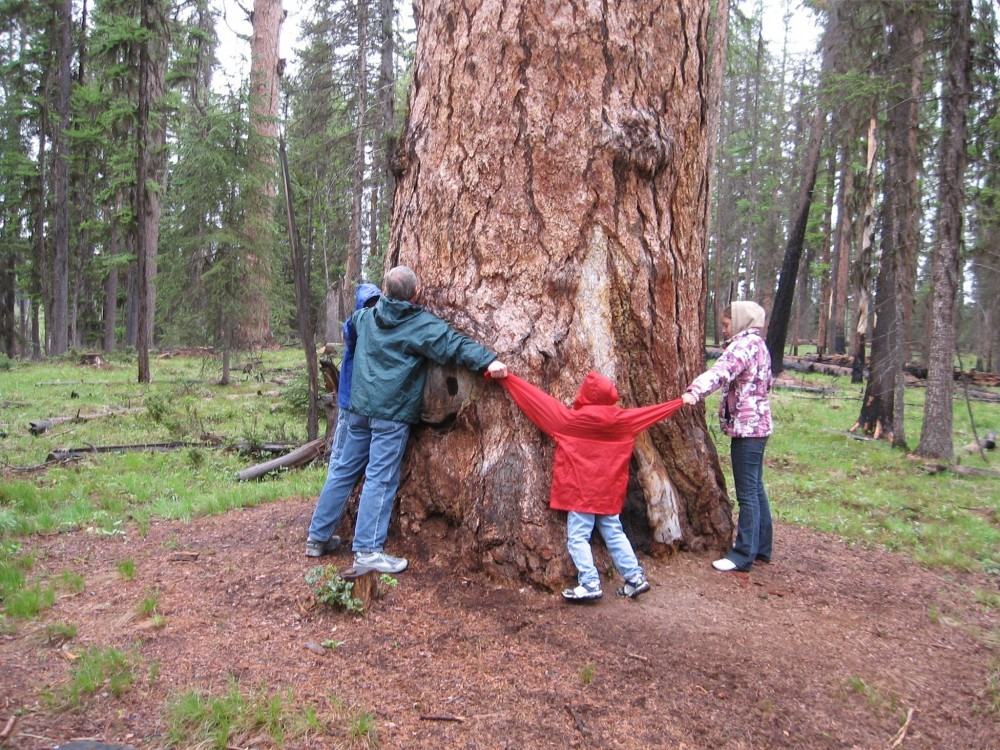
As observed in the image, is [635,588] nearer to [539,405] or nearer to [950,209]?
[539,405]

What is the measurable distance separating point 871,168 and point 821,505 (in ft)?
51.5

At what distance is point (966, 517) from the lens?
25.0 ft

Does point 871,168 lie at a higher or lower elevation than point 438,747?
higher

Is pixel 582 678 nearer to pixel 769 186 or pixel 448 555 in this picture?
pixel 448 555

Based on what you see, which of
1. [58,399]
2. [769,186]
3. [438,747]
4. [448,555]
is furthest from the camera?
[769,186]

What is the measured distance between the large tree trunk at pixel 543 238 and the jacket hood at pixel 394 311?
0.21 m

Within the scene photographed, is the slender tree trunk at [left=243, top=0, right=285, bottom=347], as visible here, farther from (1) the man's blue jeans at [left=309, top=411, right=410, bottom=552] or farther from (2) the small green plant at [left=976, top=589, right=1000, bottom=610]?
(2) the small green plant at [left=976, top=589, right=1000, bottom=610]

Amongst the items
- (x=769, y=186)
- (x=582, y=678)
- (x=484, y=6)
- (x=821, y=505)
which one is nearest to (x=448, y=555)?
(x=582, y=678)

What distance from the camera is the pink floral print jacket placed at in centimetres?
471

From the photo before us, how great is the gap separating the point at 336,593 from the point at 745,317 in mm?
3270

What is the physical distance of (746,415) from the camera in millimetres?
4797

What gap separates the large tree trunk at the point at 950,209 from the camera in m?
9.95

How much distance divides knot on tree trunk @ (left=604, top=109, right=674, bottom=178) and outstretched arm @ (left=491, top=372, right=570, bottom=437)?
1.53 metres

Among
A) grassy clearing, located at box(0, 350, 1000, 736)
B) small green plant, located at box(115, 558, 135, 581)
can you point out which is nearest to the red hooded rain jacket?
grassy clearing, located at box(0, 350, 1000, 736)
